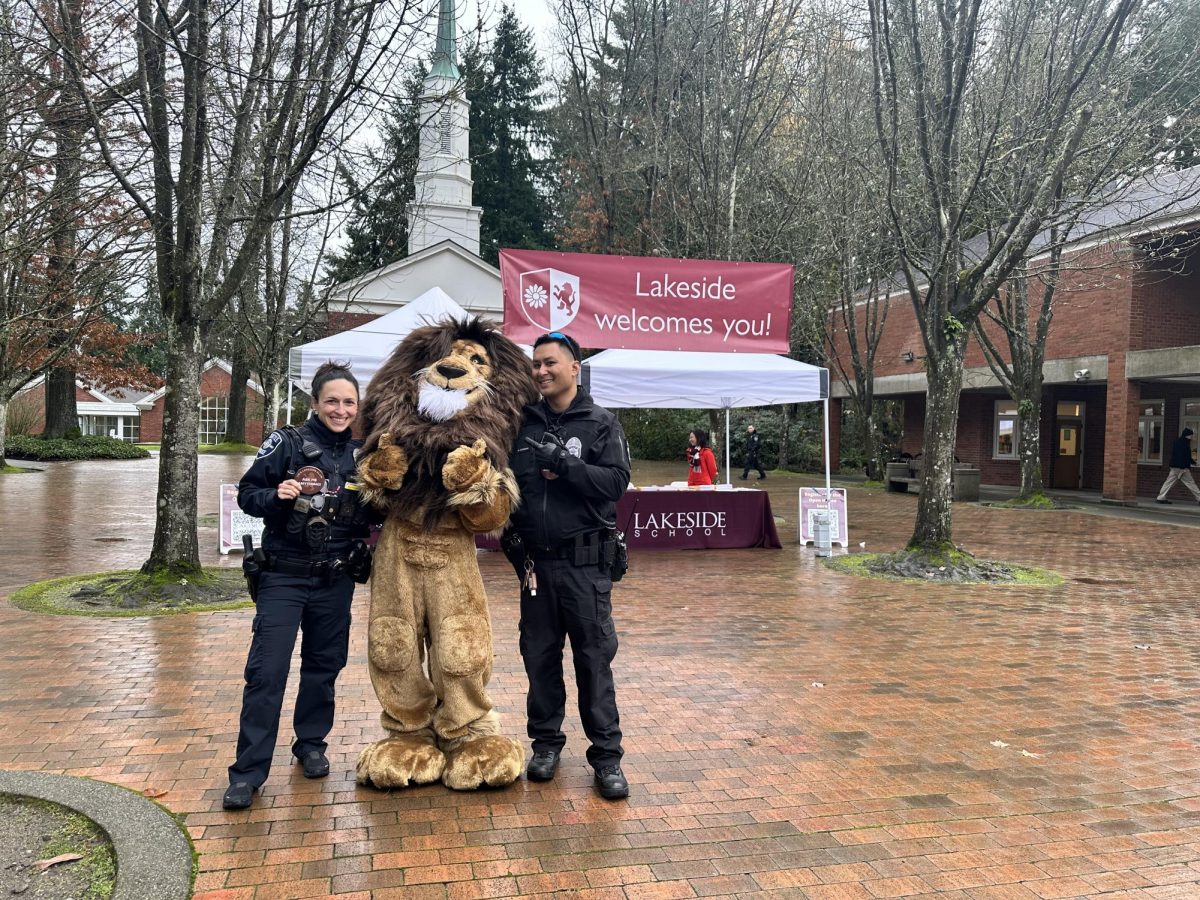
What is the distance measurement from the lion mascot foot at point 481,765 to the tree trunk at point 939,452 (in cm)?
771

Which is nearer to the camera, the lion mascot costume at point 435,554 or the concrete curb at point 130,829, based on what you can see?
the concrete curb at point 130,829

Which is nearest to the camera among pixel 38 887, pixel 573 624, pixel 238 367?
pixel 38 887

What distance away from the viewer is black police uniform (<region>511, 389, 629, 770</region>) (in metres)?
3.79

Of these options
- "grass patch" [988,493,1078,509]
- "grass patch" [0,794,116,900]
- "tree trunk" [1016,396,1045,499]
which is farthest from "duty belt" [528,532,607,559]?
"tree trunk" [1016,396,1045,499]

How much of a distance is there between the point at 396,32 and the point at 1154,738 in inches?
286

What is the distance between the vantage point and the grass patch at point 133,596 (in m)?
7.34

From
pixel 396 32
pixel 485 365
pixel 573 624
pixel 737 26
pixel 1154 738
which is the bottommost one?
pixel 1154 738

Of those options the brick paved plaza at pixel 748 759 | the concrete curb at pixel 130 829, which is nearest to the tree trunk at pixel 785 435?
the brick paved plaza at pixel 748 759

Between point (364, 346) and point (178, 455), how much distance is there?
9.67 ft

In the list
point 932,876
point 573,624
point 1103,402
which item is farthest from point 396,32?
point 1103,402

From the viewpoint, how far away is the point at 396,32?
7.25 meters

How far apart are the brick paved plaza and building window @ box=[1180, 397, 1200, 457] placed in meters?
14.6

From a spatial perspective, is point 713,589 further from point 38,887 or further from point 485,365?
point 38,887

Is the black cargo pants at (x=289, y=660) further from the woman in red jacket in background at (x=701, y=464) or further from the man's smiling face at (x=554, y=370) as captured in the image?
the woman in red jacket in background at (x=701, y=464)
